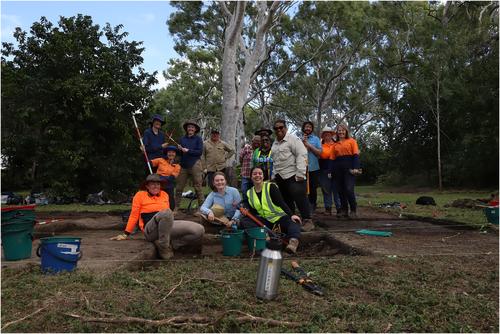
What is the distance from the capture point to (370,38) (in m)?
26.1

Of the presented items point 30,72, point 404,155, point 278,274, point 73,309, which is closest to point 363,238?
point 278,274

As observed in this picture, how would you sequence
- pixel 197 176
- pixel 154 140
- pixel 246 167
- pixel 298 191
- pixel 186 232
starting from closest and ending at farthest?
pixel 186 232
pixel 298 191
pixel 154 140
pixel 246 167
pixel 197 176

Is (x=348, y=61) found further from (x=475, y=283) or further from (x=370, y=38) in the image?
(x=475, y=283)

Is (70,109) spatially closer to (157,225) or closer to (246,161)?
(246,161)

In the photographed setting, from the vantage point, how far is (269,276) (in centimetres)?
352

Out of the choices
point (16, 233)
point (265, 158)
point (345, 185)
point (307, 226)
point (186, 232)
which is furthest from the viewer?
point (345, 185)

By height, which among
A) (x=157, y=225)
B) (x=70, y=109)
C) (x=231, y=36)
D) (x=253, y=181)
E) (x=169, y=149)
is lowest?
(x=157, y=225)

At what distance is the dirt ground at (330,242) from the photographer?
5047mm

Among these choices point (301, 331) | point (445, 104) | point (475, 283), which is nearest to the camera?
point (301, 331)

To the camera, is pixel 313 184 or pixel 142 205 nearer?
pixel 142 205

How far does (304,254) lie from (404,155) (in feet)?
75.1

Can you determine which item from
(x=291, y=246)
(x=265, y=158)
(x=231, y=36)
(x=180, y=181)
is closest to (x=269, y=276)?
(x=291, y=246)

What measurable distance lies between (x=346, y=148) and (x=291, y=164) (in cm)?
190

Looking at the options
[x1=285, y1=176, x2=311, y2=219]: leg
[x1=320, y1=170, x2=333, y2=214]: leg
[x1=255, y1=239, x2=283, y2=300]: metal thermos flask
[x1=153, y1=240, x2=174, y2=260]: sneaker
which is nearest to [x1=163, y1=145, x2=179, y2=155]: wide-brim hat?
[x1=285, y1=176, x2=311, y2=219]: leg
